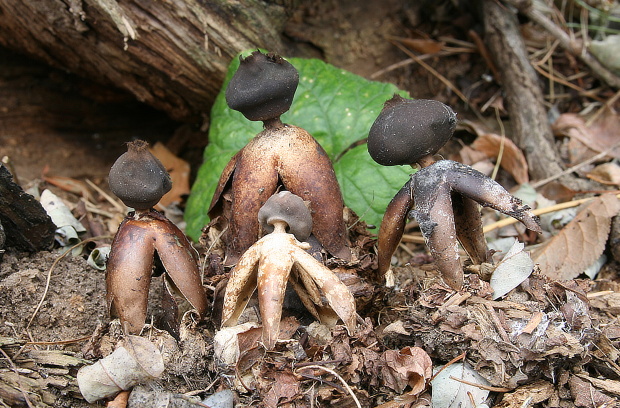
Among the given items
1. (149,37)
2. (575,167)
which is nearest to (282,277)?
(149,37)

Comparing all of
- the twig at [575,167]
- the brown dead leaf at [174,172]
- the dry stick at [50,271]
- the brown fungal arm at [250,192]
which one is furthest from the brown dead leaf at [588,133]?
the dry stick at [50,271]

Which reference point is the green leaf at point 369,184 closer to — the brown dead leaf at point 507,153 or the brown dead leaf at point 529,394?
the brown dead leaf at point 507,153

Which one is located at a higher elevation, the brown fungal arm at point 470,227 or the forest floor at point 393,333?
the brown fungal arm at point 470,227

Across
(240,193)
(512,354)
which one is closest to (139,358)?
(240,193)

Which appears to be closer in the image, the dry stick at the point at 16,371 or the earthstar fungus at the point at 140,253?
the dry stick at the point at 16,371

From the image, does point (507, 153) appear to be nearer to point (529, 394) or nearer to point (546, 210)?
point (546, 210)
